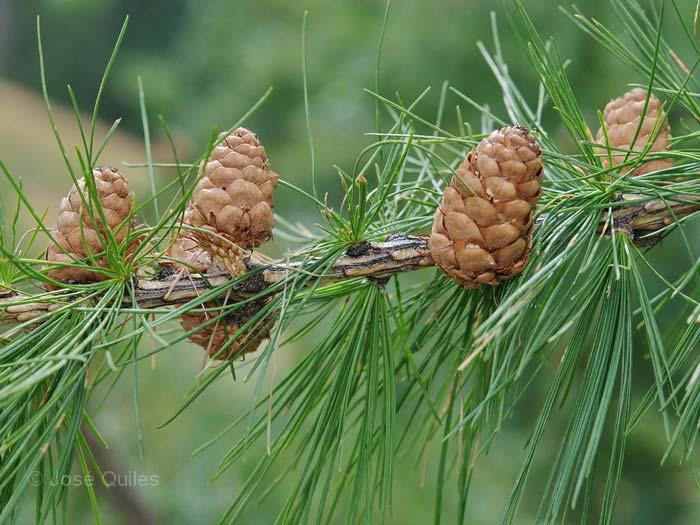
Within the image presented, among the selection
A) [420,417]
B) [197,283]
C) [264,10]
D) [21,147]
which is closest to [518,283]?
[197,283]

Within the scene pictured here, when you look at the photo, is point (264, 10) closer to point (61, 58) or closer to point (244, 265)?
point (244, 265)

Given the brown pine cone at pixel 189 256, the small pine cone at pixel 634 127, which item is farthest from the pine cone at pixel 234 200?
the small pine cone at pixel 634 127

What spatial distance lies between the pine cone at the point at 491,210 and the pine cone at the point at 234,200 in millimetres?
92

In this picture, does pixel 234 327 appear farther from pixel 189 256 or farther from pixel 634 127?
pixel 634 127

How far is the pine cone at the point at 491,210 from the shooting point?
0.37 metres

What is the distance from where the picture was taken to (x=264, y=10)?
11.5 feet

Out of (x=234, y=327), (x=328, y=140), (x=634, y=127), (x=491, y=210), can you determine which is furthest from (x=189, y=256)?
(x=328, y=140)

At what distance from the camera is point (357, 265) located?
42 cm

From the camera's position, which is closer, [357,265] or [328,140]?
[357,265]

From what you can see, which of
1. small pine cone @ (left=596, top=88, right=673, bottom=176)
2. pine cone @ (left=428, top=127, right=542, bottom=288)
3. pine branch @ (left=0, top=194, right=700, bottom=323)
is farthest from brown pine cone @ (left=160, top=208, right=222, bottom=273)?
small pine cone @ (left=596, top=88, right=673, bottom=176)

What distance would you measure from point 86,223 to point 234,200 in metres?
0.08

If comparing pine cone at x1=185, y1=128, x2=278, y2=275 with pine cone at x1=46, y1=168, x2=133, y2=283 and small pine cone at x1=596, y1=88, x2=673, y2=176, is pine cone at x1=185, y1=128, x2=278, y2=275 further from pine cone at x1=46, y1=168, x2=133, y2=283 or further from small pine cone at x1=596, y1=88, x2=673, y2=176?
small pine cone at x1=596, y1=88, x2=673, y2=176

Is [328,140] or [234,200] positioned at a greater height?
[328,140]

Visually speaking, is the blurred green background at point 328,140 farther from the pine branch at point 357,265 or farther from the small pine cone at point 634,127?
the small pine cone at point 634,127
